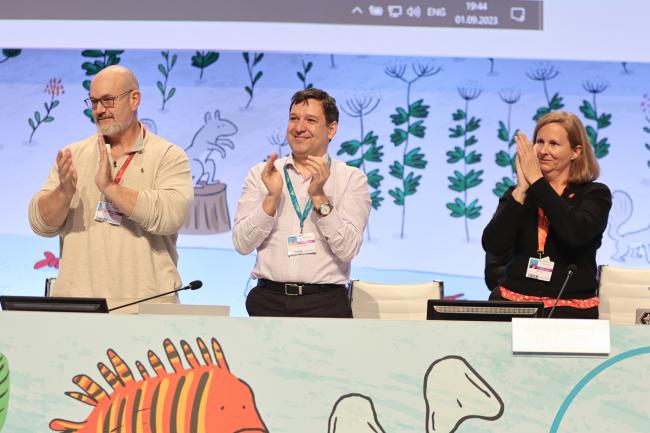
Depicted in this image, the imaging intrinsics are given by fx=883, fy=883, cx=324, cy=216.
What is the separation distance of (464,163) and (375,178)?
59 cm

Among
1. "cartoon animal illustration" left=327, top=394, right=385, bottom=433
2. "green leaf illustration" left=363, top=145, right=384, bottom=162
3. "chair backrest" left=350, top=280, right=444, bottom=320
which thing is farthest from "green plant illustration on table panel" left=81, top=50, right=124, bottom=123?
"cartoon animal illustration" left=327, top=394, right=385, bottom=433

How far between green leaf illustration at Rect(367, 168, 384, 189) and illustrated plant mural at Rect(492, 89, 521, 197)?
753 mm

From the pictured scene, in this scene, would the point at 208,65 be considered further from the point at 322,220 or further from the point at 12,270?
the point at 322,220

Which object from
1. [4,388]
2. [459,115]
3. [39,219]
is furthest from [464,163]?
[4,388]

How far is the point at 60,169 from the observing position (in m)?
3.03

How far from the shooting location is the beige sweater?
313cm

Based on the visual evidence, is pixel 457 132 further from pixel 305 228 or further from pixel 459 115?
pixel 305 228

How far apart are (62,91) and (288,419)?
4010 millimetres

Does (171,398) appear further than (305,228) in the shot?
No

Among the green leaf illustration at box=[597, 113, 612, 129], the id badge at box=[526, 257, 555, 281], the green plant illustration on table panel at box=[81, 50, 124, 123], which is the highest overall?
the green plant illustration on table panel at box=[81, 50, 124, 123]

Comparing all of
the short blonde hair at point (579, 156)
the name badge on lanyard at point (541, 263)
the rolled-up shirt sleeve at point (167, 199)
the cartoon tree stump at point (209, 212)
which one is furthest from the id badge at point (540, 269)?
the cartoon tree stump at point (209, 212)

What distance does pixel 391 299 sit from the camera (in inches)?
168

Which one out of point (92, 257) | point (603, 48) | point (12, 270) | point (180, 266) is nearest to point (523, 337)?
point (92, 257)

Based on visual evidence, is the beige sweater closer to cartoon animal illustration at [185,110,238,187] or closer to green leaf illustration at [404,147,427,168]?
cartoon animal illustration at [185,110,238,187]
